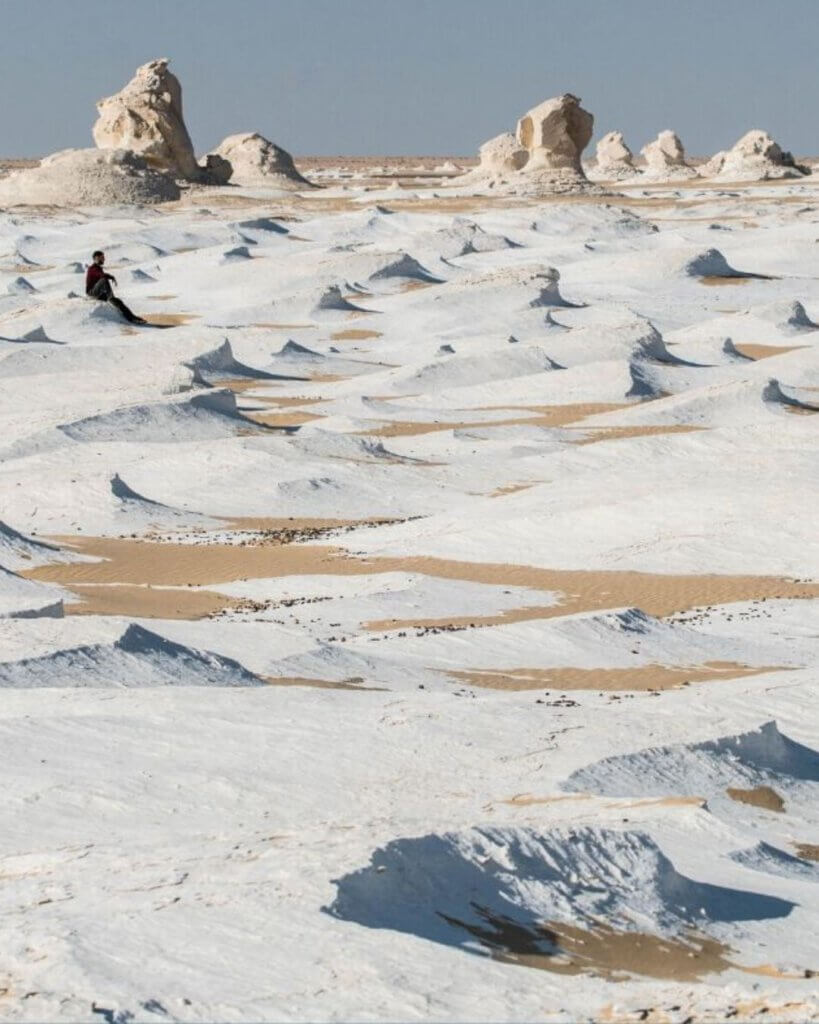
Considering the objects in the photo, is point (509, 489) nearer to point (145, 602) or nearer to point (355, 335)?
point (145, 602)

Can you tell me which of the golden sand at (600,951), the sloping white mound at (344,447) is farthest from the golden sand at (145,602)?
the golden sand at (600,951)

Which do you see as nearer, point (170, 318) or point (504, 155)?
point (170, 318)

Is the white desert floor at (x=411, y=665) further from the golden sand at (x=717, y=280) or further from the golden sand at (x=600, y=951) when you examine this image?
the golden sand at (x=717, y=280)

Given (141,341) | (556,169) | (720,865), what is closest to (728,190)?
(556,169)

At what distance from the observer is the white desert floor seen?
14.2ft

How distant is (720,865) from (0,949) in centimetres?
227

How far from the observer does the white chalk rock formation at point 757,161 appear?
54219mm

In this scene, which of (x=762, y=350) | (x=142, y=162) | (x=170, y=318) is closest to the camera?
(x=762, y=350)

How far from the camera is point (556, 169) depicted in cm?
4553

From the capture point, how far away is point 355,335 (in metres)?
26.0

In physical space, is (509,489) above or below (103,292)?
below

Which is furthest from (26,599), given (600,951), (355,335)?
(355,335)

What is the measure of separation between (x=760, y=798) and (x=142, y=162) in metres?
35.6

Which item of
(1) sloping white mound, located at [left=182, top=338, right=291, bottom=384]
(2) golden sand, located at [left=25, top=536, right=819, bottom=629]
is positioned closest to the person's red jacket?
(1) sloping white mound, located at [left=182, top=338, right=291, bottom=384]
